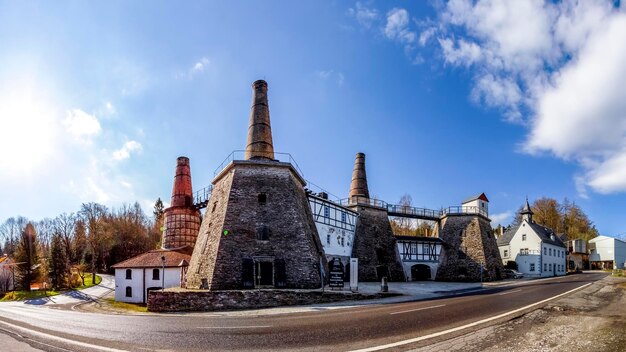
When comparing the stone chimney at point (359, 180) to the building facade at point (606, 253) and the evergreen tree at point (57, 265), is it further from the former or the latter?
the building facade at point (606, 253)

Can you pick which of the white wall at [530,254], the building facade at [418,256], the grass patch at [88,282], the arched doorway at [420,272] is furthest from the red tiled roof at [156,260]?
the white wall at [530,254]

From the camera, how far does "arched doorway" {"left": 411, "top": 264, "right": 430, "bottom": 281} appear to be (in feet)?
131

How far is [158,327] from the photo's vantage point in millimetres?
10898

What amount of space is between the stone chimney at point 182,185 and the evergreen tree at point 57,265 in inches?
1100

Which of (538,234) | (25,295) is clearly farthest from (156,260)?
(538,234)

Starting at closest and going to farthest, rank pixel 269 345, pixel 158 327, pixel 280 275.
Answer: pixel 269 345, pixel 158 327, pixel 280 275

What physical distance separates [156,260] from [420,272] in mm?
30464

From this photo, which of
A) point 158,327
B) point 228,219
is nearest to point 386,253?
point 228,219

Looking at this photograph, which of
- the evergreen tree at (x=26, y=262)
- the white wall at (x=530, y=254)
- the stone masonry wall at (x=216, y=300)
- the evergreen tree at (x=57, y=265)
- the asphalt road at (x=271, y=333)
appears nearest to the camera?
the asphalt road at (x=271, y=333)

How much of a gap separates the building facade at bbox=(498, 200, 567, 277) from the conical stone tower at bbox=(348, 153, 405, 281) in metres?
22.8

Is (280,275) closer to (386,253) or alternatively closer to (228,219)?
(228,219)

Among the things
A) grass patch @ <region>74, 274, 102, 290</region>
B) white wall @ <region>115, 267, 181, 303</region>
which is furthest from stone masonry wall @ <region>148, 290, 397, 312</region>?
grass patch @ <region>74, 274, 102, 290</region>

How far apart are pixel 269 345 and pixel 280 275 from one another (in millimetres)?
13956

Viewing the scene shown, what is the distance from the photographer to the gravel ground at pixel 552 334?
7414 millimetres
